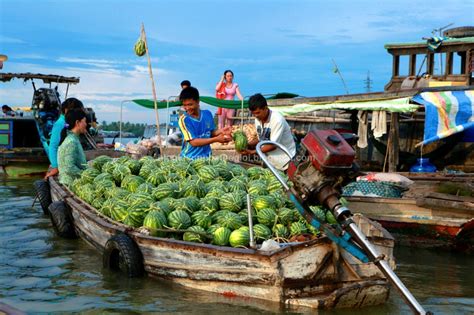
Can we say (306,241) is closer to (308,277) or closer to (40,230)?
(308,277)

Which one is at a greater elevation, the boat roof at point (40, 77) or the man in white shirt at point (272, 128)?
the boat roof at point (40, 77)

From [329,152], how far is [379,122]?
30.8ft

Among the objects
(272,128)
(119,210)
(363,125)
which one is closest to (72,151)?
(119,210)

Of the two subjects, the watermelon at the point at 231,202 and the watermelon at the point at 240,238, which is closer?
the watermelon at the point at 240,238

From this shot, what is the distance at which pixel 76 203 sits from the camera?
25.4 ft

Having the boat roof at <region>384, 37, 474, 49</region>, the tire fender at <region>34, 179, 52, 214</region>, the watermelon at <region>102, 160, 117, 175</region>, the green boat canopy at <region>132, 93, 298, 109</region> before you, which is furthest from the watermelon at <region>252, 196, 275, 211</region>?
the boat roof at <region>384, 37, 474, 49</region>

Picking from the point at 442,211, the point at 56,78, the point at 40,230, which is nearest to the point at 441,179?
the point at 442,211

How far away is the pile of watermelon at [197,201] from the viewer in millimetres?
5629

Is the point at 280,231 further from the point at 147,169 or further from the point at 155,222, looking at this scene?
the point at 147,169

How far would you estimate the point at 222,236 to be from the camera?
548 cm

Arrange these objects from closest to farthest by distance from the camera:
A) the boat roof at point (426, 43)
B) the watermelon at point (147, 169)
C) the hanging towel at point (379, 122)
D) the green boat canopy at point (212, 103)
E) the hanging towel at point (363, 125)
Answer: the watermelon at point (147, 169)
the hanging towel at point (379, 122)
the green boat canopy at point (212, 103)
the hanging towel at point (363, 125)
the boat roof at point (426, 43)

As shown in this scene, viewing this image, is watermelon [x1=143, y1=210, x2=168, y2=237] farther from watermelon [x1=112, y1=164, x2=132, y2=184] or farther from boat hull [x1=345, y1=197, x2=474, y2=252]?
boat hull [x1=345, y1=197, x2=474, y2=252]

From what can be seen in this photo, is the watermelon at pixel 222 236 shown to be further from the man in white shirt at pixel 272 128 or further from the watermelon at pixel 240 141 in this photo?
the watermelon at pixel 240 141

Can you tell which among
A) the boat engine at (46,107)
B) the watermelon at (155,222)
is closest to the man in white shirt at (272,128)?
the watermelon at (155,222)
